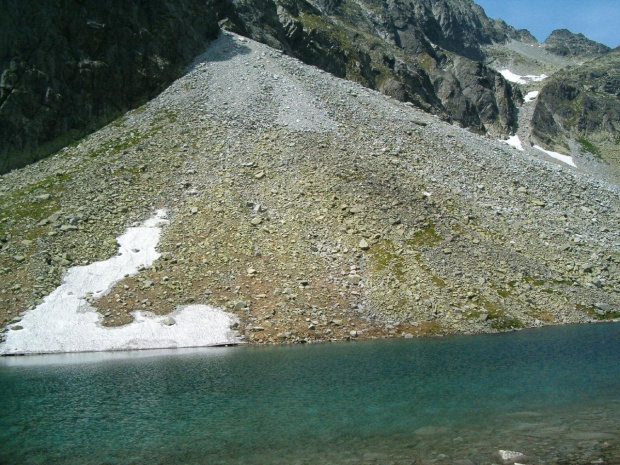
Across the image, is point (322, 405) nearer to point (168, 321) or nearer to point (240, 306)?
point (240, 306)

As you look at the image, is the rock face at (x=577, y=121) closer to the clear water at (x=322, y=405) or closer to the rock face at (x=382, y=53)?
the rock face at (x=382, y=53)

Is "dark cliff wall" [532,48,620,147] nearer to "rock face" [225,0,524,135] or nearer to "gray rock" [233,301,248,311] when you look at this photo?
"rock face" [225,0,524,135]

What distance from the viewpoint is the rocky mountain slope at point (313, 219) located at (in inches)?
1527

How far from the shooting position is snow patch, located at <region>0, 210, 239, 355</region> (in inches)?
1345

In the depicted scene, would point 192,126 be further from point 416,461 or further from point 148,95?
point 416,461

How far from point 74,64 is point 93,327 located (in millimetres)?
41879

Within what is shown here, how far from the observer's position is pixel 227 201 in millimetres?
48406

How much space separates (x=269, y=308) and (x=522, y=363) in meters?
19.0

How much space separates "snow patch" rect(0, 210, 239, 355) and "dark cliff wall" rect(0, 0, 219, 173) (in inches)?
1062

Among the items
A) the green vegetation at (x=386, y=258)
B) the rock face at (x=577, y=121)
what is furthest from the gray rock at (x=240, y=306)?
the rock face at (x=577, y=121)

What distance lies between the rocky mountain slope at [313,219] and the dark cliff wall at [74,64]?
3.32 meters

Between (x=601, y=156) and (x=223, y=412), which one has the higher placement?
(x=601, y=156)

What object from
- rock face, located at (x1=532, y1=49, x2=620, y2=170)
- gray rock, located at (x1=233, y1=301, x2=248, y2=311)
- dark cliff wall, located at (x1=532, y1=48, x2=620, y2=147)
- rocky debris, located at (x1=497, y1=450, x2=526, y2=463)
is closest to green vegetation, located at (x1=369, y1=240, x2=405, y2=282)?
gray rock, located at (x1=233, y1=301, x2=248, y2=311)

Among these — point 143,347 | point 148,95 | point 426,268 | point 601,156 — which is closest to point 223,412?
point 143,347
